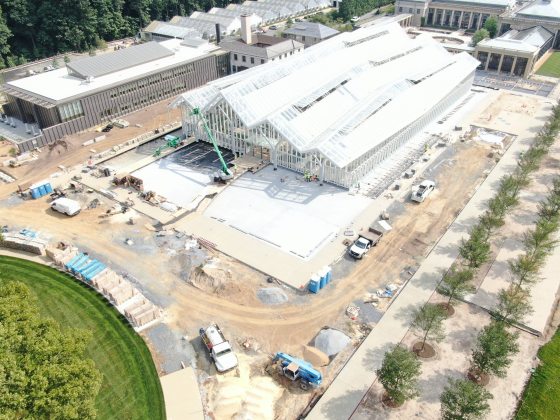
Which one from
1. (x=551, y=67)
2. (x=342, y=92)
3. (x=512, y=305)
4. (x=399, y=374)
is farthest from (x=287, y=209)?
(x=551, y=67)

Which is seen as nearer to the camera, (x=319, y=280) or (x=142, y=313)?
(x=142, y=313)

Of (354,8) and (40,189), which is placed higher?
(354,8)

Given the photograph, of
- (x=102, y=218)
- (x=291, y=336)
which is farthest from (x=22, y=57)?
(x=291, y=336)

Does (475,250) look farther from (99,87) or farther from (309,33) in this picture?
(309,33)

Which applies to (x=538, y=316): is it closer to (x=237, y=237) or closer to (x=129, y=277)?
(x=237, y=237)

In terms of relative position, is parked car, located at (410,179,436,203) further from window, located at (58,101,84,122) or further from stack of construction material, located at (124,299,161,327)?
window, located at (58,101,84,122)

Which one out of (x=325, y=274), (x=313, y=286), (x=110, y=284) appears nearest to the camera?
(x=313, y=286)
